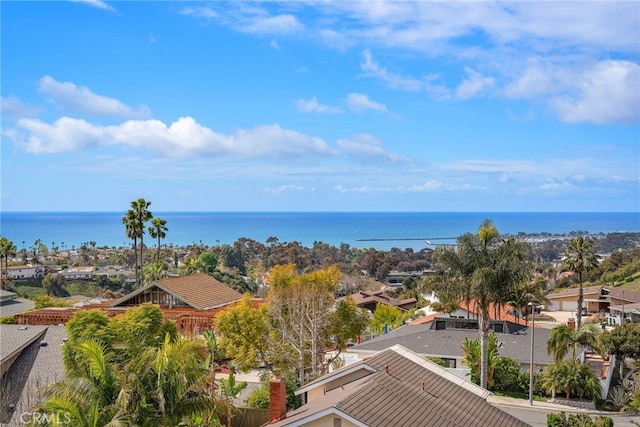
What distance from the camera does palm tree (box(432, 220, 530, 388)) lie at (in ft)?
131

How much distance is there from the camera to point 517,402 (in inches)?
1650

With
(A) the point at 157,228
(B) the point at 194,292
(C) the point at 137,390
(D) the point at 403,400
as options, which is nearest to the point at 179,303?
(B) the point at 194,292

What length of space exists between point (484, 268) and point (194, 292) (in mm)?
24089

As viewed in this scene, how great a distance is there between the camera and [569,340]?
44500mm


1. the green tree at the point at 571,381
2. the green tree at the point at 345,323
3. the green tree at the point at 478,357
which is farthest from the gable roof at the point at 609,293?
the green tree at the point at 345,323

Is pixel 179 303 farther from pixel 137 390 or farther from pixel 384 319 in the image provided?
pixel 137 390

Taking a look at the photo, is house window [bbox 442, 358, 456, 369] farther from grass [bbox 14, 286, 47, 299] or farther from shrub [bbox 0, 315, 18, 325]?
grass [bbox 14, 286, 47, 299]

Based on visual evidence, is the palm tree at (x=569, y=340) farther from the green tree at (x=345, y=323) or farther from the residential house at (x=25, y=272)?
the residential house at (x=25, y=272)

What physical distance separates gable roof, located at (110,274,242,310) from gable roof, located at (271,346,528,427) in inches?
1163

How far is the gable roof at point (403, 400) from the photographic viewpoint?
1883 centimetres

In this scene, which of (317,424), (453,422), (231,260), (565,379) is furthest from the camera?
(231,260)

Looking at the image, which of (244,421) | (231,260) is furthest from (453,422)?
(231,260)

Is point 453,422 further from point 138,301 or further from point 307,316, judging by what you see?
point 138,301

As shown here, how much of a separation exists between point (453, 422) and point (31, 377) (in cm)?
1735
